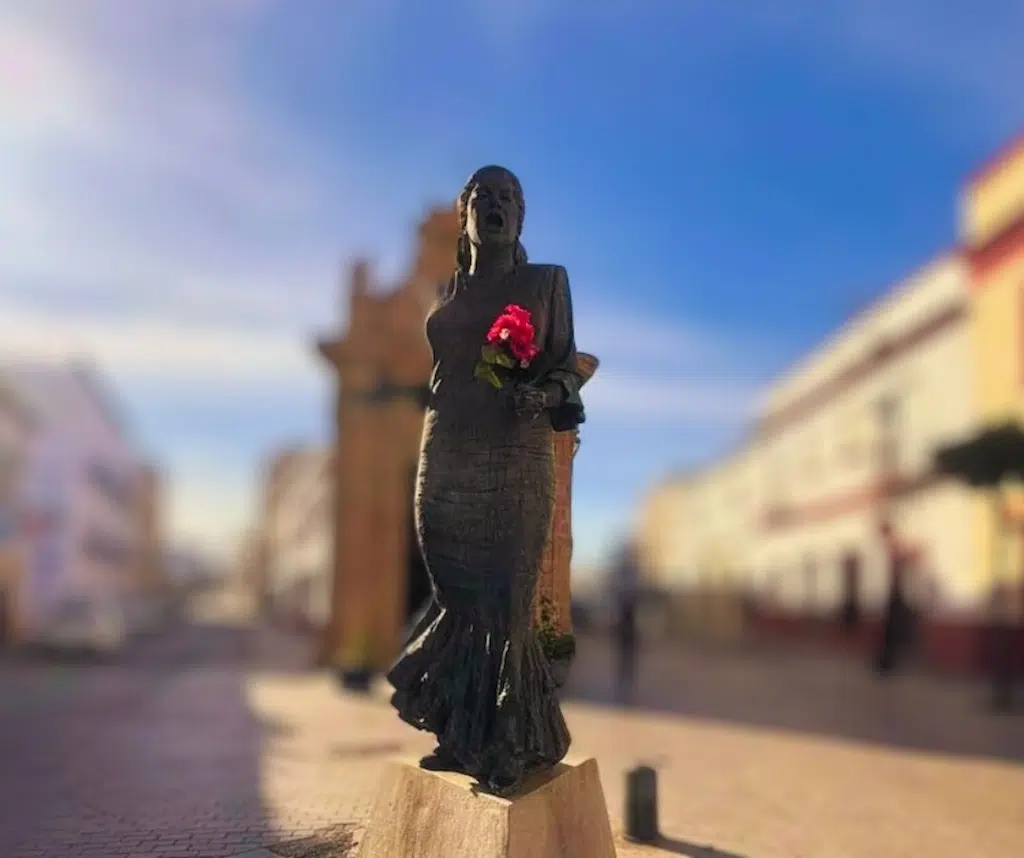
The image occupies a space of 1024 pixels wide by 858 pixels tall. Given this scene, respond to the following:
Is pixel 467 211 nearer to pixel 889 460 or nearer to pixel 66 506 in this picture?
pixel 889 460

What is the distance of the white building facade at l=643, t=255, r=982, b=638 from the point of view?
17016 mm

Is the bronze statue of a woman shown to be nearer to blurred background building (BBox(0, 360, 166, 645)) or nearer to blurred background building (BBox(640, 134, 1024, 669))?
blurred background building (BBox(640, 134, 1024, 669))

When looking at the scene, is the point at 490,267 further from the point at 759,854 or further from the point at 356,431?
the point at 356,431

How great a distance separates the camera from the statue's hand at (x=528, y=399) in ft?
11.1

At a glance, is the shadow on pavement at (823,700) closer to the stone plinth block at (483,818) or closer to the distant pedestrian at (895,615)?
the distant pedestrian at (895,615)

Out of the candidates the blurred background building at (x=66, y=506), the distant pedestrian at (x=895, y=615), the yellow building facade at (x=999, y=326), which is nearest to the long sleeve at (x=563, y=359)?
the yellow building facade at (x=999, y=326)

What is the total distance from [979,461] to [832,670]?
6075 millimetres

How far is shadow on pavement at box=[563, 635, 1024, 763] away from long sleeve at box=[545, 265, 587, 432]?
6.25 m

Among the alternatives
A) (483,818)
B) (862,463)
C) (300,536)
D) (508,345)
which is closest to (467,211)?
(508,345)

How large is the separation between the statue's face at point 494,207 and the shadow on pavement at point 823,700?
265 inches

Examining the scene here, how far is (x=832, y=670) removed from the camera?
650 inches

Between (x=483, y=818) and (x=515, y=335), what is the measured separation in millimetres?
1754

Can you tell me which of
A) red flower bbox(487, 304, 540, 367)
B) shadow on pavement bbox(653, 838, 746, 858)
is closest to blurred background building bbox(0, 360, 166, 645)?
shadow on pavement bbox(653, 838, 746, 858)

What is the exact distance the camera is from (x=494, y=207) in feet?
12.1
